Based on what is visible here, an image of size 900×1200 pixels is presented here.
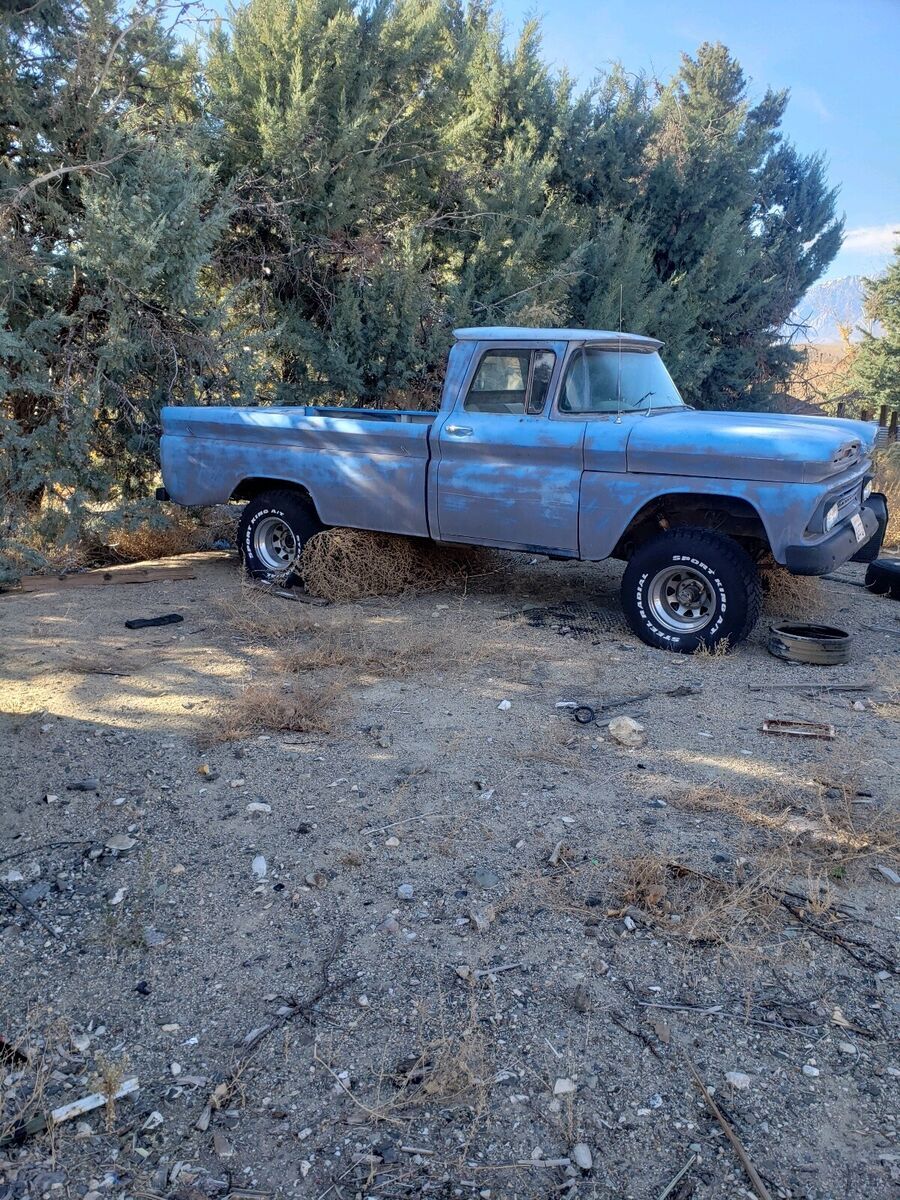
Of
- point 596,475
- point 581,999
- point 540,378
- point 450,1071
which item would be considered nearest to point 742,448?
point 596,475

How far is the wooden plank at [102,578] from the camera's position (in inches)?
317

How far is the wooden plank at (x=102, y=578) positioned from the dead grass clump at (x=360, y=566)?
1.53 meters

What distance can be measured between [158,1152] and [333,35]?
1232cm

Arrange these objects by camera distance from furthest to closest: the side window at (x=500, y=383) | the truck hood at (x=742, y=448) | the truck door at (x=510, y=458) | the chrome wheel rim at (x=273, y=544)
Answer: the chrome wheel rim at (x=273, y=544), the side window at (x=500, y=383), the truck door at (x=510, y=458), the truck hood at (x=742, y=448)

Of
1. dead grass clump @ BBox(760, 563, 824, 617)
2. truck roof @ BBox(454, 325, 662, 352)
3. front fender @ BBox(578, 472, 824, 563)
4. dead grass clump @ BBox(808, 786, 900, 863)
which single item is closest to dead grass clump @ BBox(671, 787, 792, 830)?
dead grass clump @ BBox(808, 786, 900, 863)

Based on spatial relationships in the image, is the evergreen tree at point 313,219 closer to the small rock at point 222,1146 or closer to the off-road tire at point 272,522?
the off-road tire at point 272,522

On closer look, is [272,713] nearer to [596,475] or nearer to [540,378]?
[596,475]

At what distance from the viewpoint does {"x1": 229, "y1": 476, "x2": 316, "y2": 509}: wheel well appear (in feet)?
25.2

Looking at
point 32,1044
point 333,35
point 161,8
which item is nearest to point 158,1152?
point 32,1044

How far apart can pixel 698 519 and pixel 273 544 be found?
357 centimetres

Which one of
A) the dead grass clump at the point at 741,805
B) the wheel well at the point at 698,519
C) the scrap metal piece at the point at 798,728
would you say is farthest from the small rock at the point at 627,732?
the wheel well at the point at 698,519

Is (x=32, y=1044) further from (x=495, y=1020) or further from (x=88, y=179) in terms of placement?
(x=88, y=179)

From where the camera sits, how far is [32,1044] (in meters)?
2.70

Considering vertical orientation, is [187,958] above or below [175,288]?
below
